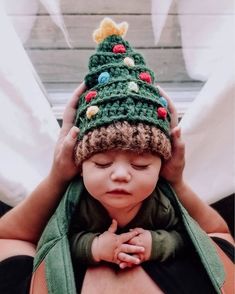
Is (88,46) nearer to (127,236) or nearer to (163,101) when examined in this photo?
(163,101)

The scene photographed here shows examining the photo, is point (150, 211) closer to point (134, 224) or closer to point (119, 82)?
point (134, 224)

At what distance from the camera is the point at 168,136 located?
753 millimetres

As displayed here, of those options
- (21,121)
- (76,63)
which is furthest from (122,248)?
(76,63)

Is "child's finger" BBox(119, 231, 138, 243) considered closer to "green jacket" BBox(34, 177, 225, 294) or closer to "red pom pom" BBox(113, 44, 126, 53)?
"green jacket" BBox(34, 177, 225, 294)

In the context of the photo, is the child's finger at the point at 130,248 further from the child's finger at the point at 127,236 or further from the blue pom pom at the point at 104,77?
the blue pom pom at the point at 104,77

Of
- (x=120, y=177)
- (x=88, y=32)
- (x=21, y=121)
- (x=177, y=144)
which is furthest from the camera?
(x=88, y=32)

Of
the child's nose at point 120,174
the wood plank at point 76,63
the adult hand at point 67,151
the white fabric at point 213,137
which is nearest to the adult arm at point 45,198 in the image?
the adult hand at point 67,151

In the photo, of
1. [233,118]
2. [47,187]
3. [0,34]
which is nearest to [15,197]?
[47,187]

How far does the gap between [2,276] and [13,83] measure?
16.2 inches

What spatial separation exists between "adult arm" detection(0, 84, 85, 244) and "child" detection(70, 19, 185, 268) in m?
0.03

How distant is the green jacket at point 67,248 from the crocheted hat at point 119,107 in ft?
0.23

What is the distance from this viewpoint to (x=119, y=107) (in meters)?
0.71

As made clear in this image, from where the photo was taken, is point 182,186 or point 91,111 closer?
point 91,111

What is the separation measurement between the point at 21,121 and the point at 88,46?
0.30 meters
